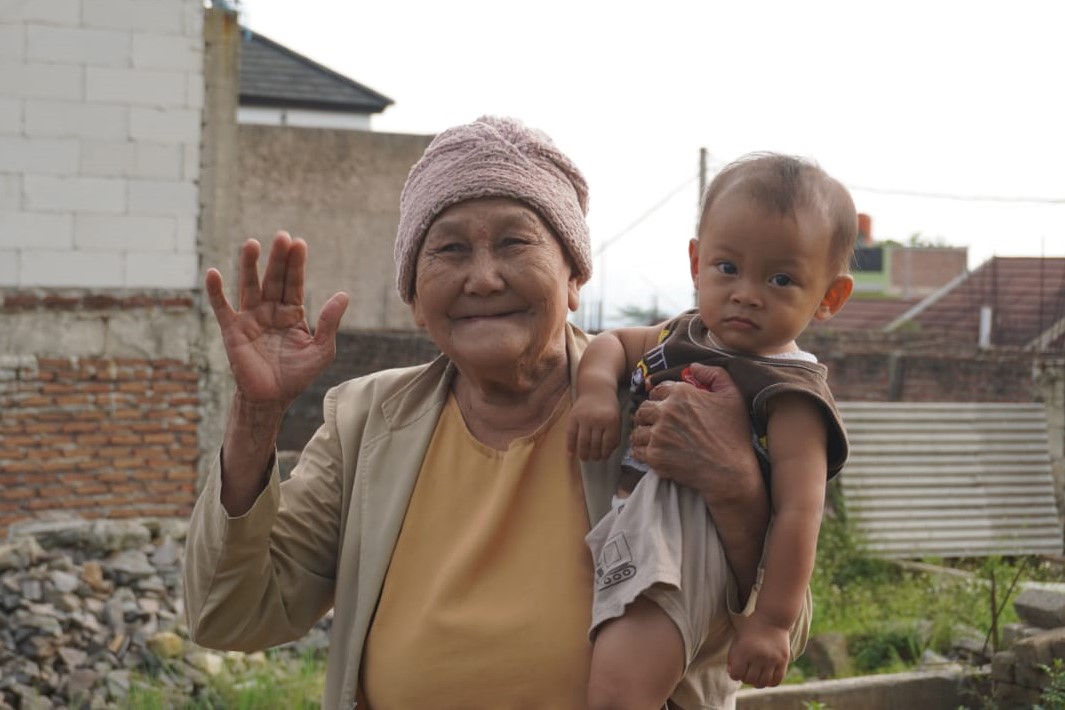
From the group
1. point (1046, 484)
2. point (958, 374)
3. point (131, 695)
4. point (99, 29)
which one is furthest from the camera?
point (958, 374)

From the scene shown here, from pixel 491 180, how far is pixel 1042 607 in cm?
345

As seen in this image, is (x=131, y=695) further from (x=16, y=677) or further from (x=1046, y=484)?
(x=1046, y=484)

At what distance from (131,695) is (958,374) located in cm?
809

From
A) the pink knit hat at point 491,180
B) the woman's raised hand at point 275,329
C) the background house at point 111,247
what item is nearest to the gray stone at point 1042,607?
the pink knit hat at point 491,180

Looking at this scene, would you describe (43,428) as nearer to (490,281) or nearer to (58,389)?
(58,389)

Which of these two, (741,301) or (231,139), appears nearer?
(741,301)

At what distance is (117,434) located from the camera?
334 inches

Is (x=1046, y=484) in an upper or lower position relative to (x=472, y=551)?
lower

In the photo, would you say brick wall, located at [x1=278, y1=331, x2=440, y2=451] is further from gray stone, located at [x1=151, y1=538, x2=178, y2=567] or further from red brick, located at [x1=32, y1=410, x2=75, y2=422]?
gray stone, located at [x1=151, y1=538, x2=178, y2=567]

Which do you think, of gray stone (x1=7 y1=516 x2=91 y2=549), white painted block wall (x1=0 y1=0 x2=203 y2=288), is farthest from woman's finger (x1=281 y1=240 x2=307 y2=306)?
white painted block wall (x1=0 y1=0 x2=203 y2=288)

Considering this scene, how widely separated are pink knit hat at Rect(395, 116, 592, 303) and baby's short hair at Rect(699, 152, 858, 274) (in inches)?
11.8

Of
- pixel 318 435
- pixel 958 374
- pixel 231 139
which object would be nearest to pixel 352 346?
pixel 231 139

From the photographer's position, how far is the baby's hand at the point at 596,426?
2.26m

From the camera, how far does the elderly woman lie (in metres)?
2.20
